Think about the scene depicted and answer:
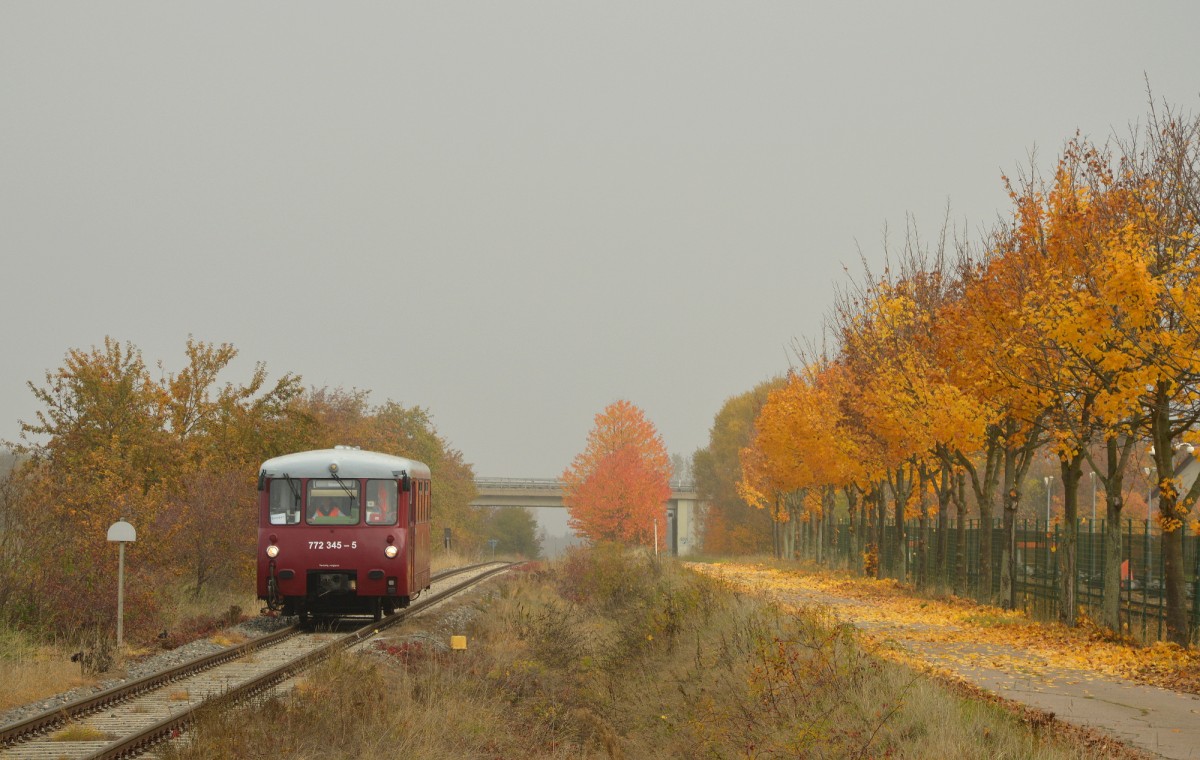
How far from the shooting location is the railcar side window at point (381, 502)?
866 inches

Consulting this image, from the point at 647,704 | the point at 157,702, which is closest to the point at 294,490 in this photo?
the point at 157,702

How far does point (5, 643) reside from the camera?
16547 millimetres

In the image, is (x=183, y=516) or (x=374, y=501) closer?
(x=374, y=501)

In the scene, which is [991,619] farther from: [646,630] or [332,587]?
[332,587]

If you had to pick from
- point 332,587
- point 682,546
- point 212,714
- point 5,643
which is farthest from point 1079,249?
point 682,546

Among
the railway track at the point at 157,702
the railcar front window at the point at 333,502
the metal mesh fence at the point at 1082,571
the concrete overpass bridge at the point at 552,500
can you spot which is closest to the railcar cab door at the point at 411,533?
the railcar front window at the point at 333,502

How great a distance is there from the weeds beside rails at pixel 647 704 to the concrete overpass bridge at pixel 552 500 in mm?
85181

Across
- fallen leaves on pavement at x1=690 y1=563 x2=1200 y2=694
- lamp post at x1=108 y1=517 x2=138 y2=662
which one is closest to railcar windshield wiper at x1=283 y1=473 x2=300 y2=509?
lamp post at x1=108 y1=517 x2=138 y2=662

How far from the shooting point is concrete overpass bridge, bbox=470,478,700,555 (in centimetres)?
10588

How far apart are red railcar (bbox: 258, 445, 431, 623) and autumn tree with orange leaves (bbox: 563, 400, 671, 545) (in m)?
47.2

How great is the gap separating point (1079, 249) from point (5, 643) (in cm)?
1744

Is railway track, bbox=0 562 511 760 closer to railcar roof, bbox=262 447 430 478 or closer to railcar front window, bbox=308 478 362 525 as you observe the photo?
railcar front window, bbox=308 478 362 525

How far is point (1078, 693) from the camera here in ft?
45.3

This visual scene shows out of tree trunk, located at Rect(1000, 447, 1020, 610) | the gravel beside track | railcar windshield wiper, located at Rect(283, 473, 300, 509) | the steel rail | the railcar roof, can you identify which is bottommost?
the gravel beside track
